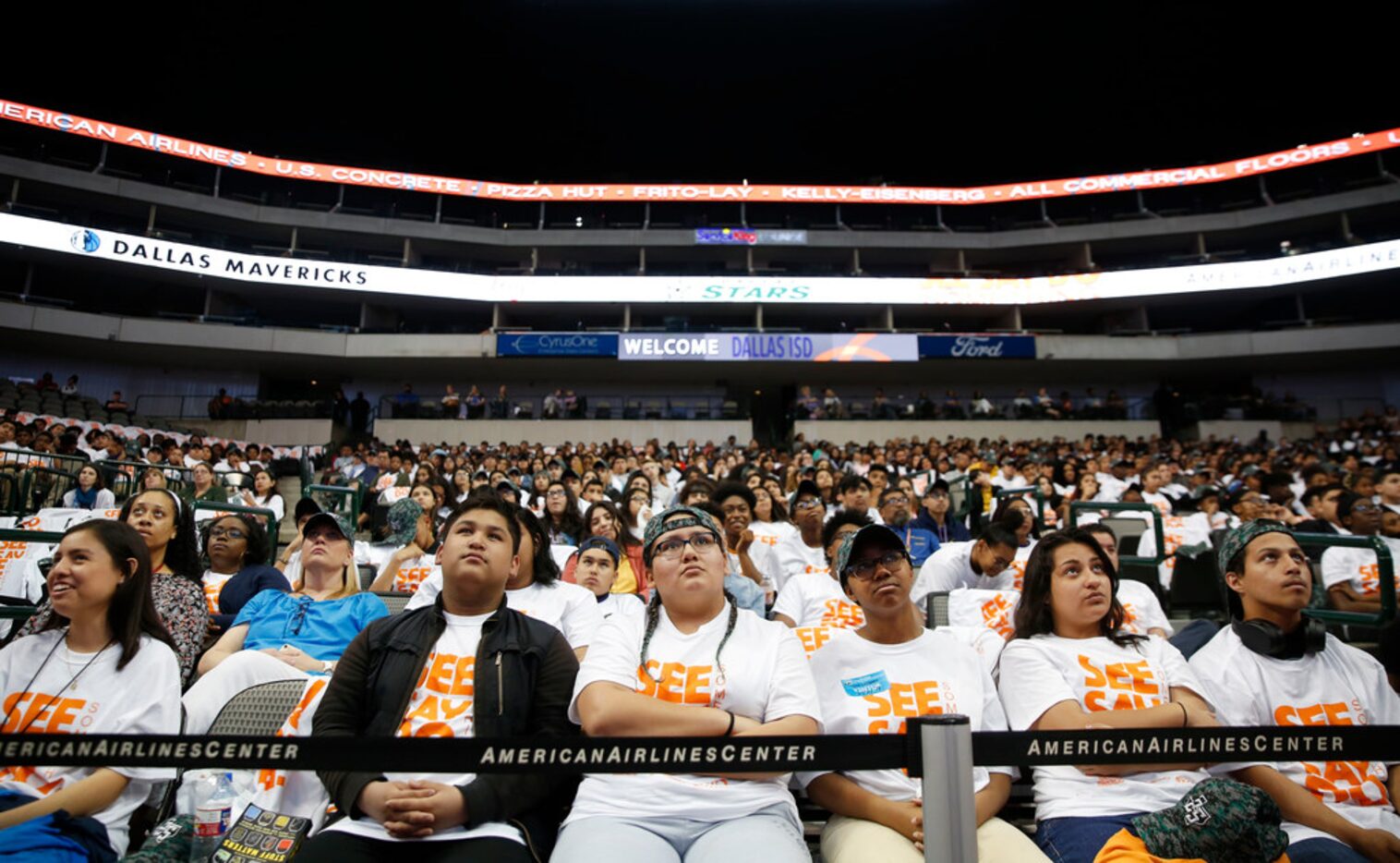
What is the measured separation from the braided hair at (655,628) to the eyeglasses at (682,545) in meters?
0.16

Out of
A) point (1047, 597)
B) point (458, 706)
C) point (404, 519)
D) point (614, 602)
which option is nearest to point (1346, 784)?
point (1047, 597)

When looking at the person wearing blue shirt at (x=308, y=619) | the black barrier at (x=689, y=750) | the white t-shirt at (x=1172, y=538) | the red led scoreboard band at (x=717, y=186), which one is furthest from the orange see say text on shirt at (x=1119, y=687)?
the red led scoreboard band at (x=717, y=186)

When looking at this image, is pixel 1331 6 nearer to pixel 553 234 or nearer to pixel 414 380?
pixel 553 234

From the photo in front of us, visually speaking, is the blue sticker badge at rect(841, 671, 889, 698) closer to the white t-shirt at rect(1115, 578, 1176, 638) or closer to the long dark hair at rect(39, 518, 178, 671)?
the white t-shirt at rect(1115, 578, 1176, 638)

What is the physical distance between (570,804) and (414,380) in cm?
2639

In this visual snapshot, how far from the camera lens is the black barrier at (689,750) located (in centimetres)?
155

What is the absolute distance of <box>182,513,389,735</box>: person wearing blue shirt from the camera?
9.80ft

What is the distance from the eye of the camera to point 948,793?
1.59 meters

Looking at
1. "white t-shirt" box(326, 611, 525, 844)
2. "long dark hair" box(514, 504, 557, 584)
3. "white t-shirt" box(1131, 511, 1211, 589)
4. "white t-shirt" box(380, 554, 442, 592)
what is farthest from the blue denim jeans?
"white t-shirt" box(1131, 511, 1211, 589)

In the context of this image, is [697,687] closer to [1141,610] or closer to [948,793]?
[948,793]

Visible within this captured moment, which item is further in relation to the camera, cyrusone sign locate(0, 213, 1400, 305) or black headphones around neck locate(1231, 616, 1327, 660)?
cyrusone sign locate(0, 213, 1400, 305)

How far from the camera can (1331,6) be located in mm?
22234

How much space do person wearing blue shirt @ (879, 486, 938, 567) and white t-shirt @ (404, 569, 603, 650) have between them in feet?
10.8

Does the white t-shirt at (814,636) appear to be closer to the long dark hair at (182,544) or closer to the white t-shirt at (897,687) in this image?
the white t-shirt at (897,687)
